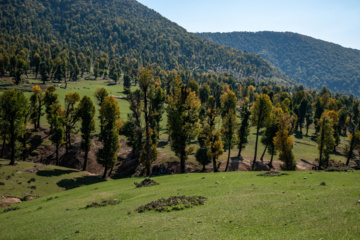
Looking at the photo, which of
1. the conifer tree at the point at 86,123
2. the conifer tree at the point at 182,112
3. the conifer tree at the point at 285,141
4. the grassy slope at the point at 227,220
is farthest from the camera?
the conifer tree at the point at 86,123

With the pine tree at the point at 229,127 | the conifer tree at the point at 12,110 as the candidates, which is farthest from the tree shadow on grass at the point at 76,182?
the pine tree at the point at 229,127

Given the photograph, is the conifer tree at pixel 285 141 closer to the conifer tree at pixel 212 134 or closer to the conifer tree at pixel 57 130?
the conifer tree at pixel 212 134

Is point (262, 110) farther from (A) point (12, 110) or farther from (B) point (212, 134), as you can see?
(A) point (12, 110)

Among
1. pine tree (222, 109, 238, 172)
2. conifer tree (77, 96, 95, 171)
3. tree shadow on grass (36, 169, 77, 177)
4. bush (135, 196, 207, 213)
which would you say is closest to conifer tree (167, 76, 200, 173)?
pine tree (222, 109, 238, 172)

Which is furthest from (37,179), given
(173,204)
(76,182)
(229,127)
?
(229,127)

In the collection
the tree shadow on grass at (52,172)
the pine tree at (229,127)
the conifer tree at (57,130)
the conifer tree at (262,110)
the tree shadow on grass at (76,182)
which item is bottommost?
the tree shadow on grass at (76,182)

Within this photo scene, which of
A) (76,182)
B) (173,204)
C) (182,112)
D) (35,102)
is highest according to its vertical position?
(182,112)

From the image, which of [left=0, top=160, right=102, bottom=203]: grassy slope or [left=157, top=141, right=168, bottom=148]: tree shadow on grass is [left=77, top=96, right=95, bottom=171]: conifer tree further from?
[left=157, top=141, right=168, bottom=148]: tree shadow on grass

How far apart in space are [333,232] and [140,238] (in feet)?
36.0

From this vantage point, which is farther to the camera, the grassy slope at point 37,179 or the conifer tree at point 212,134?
the conifer tree at point 212,134

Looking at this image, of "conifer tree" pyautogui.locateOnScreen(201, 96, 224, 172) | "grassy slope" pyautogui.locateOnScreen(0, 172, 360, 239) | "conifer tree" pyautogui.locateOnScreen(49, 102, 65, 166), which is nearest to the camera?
"grassy slope" pyautogui.locateOnScreen(0, 172, 360, 239)

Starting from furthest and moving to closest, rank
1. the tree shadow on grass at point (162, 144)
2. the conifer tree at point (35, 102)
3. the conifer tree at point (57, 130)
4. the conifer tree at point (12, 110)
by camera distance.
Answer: the tree shadow on grass at point (162, 144) → the conifer tree at point (35, 102) → the conifer tree at point (57, 130) → the conifer tree at point (12, 110)

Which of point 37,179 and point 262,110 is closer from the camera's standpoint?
point 37,179

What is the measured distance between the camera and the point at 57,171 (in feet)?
169
